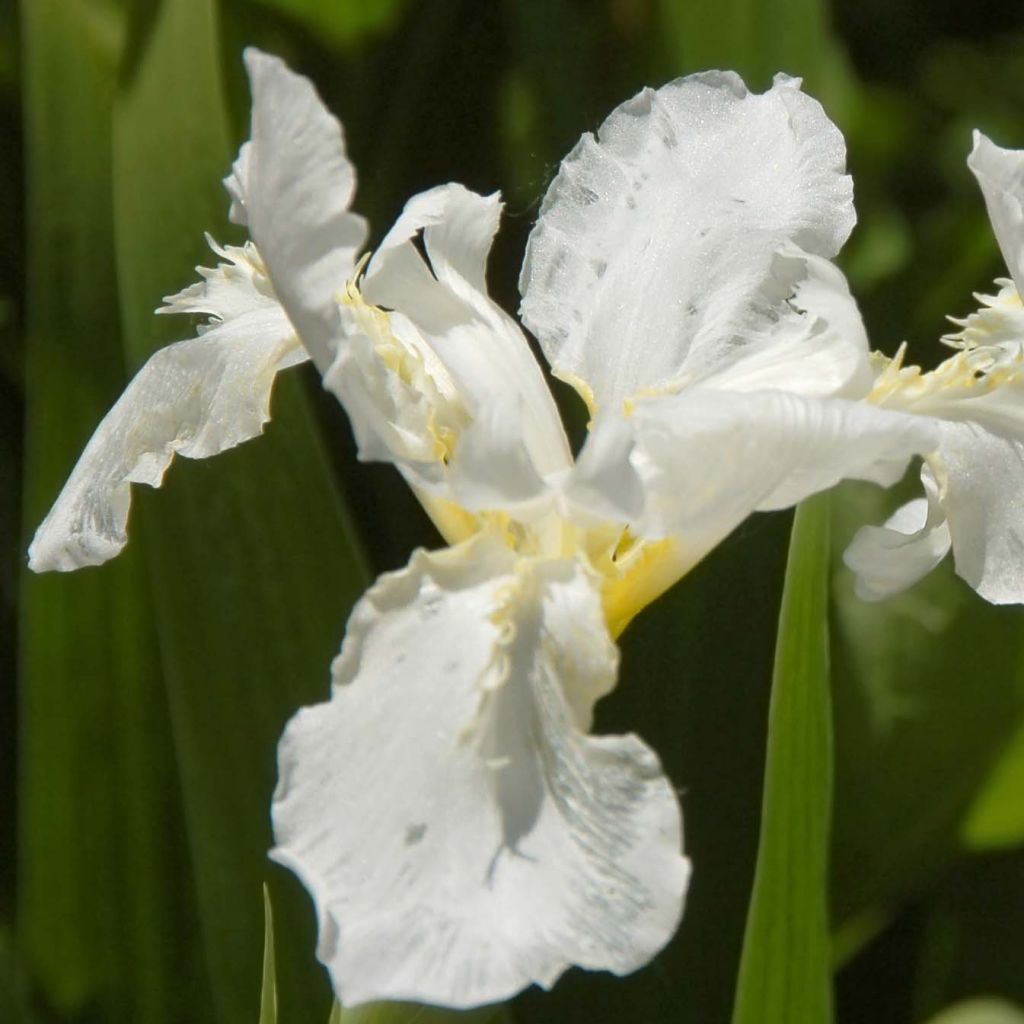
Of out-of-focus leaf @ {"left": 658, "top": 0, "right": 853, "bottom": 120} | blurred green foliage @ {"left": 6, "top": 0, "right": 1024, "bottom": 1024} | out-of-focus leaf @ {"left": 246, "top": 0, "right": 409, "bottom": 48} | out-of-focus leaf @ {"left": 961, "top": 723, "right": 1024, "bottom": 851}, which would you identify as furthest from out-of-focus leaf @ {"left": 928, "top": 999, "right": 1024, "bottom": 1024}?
out-of-focus leaf @ {"left": 246, "top": 0, "right": 409, "bottom": 48}

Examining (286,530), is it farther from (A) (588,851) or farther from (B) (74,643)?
(A) (588,851)

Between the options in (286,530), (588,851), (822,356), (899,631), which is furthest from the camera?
(899,631)

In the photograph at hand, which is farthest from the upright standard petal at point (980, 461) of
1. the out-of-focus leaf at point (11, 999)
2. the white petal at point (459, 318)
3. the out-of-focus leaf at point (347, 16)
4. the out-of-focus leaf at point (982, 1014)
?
the out-of-focus leaf at point (347, 16)

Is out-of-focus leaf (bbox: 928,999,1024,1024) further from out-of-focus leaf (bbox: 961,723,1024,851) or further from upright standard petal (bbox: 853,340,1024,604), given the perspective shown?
upright standard petal (bbox: 853,340,1024,604)

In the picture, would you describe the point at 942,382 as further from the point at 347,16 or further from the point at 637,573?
the point at 347,16

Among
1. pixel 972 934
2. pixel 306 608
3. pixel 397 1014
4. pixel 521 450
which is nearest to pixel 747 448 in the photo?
pixel 521 450

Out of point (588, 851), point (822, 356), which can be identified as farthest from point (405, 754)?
point (822, 356)

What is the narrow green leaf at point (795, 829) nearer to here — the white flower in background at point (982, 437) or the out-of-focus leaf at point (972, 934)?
the white flower in background at point (982, 437)
